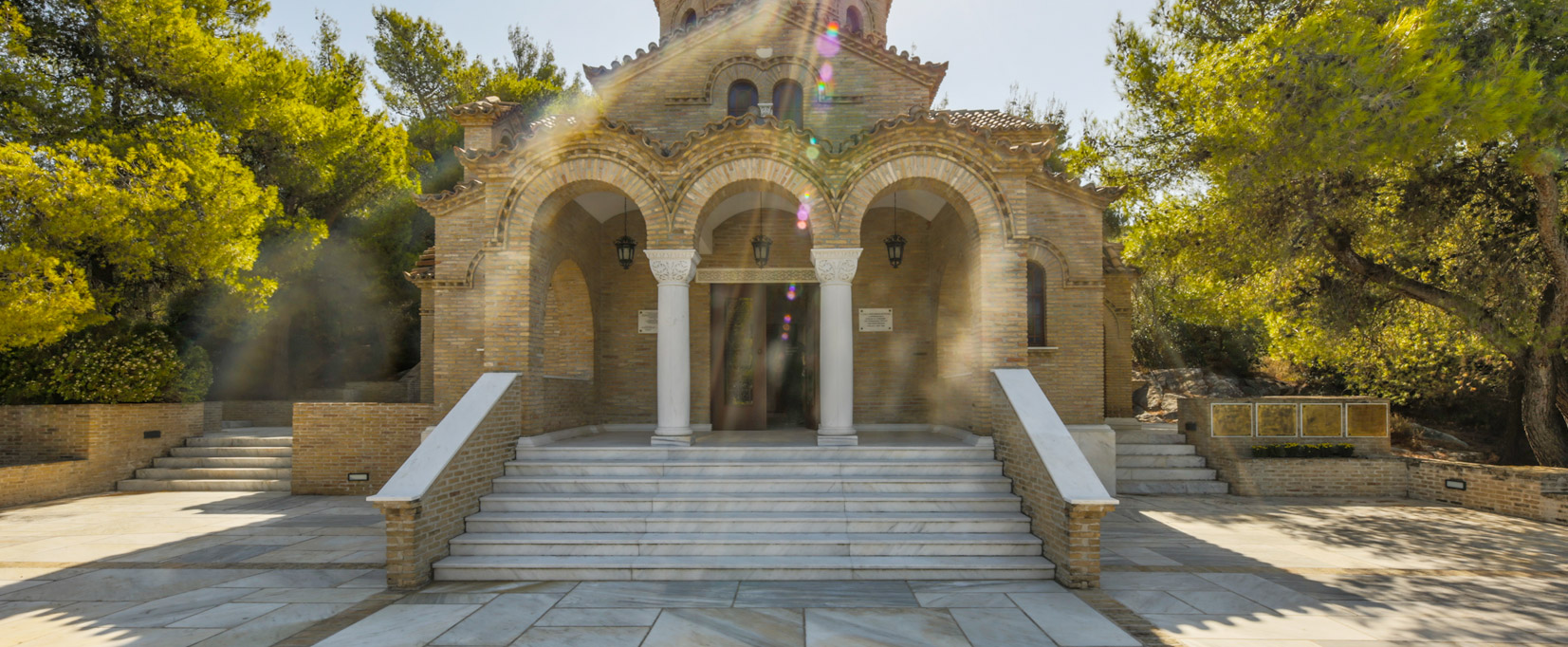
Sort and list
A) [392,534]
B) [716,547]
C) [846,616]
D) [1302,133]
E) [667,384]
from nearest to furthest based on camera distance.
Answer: [846,616], [392,534], [716,547], [667,384], [1302,133]

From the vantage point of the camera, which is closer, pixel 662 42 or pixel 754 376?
pixel 754 376

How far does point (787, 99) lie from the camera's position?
13.5 m

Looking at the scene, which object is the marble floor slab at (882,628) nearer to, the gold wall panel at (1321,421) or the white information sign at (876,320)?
the white information sign at (876,320)

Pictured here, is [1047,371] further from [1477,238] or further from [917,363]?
[1477,238]

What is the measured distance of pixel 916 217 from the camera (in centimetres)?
1237

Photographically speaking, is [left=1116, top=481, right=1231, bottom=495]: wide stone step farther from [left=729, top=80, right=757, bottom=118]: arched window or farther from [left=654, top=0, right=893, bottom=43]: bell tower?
[left=654, top=0, right=893, bottom=43]: bell tower

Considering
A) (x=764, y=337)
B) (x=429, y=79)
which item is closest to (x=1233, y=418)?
(x=764, y=337)

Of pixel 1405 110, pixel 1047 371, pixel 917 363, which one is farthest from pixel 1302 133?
pixel 917 363

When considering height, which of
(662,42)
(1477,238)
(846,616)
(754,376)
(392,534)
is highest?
(662,42)

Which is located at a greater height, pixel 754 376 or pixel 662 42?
pixel 662 42

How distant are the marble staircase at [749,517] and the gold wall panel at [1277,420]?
7.58 m

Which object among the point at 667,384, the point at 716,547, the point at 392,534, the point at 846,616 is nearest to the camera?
the point at 846,616

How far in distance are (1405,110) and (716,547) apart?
1084 cm

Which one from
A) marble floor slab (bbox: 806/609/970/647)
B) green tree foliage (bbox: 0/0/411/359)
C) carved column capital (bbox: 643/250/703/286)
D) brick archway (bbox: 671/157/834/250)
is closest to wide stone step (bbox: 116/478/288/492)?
green tree foliage (bbox: 0/0/411/359)
